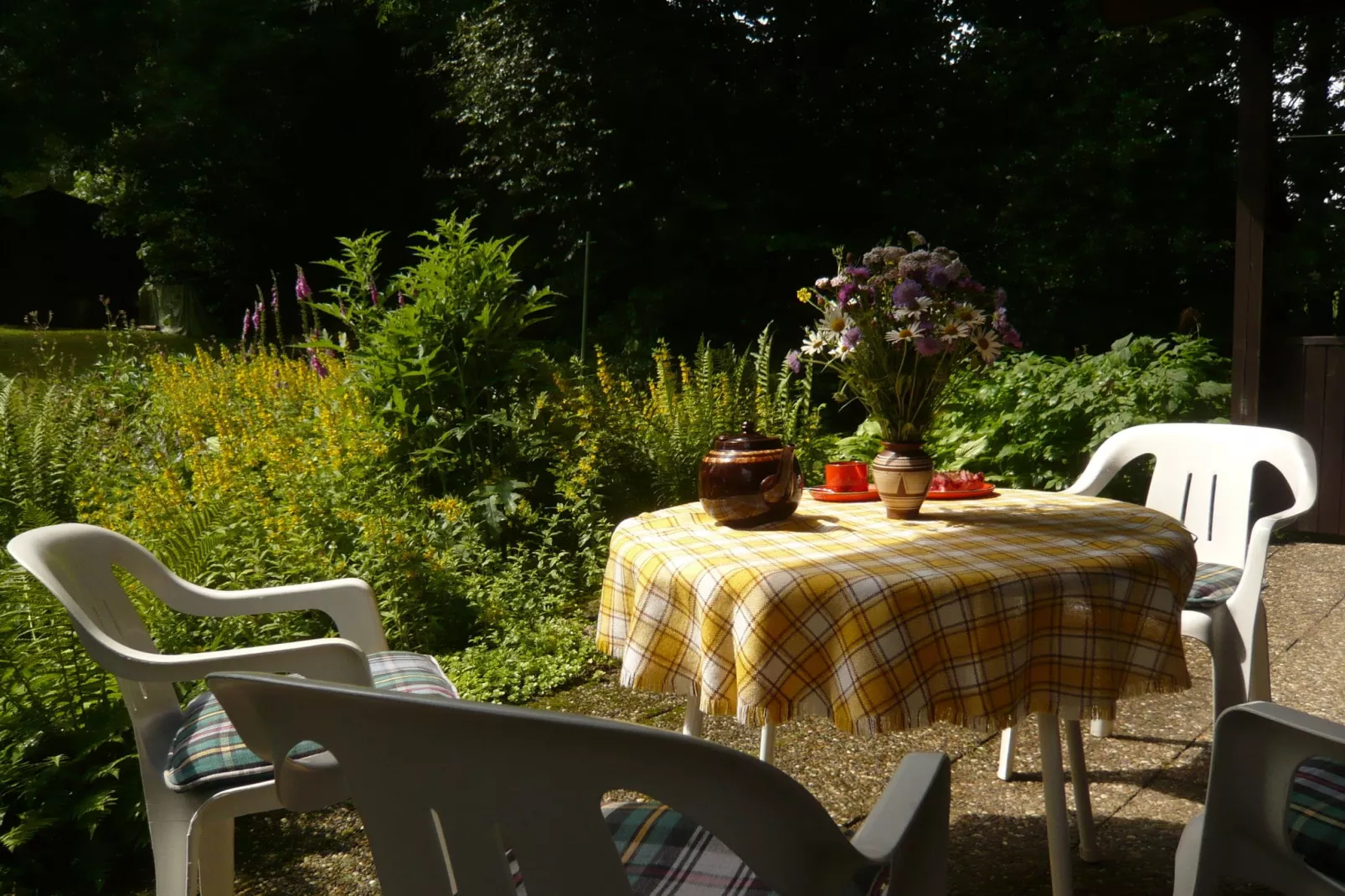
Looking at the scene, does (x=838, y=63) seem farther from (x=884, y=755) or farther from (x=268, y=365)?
(x=884, y=755)

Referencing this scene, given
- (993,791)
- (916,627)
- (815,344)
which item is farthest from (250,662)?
(993,791)

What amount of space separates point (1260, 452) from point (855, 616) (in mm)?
1903

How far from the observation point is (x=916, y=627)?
68.7 inches

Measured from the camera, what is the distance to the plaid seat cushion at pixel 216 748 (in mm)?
1808

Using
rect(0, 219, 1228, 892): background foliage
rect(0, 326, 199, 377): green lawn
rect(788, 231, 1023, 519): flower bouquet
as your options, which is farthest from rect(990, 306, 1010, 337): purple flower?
rect(0, 326, 199, 377): green lawn

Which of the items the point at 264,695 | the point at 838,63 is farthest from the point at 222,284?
the point at 264,695

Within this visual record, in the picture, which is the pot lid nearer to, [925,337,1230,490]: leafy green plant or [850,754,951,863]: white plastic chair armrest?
[850,754,951,863]: white plastic chair armrest

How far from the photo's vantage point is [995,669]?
5.83ft

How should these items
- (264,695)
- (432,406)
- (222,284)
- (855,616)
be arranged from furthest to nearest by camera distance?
(222,284), (432,406), (855,616), (264,695)

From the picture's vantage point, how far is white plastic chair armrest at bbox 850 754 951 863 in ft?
3.37

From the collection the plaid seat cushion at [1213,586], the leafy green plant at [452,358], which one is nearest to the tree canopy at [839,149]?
the leafy green plant at [452,358]

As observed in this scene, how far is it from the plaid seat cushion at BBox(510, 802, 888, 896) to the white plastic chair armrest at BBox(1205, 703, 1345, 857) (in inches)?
18.2

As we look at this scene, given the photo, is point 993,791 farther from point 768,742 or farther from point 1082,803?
point 768,742

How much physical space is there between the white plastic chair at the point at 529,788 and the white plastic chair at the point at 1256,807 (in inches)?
24.2
